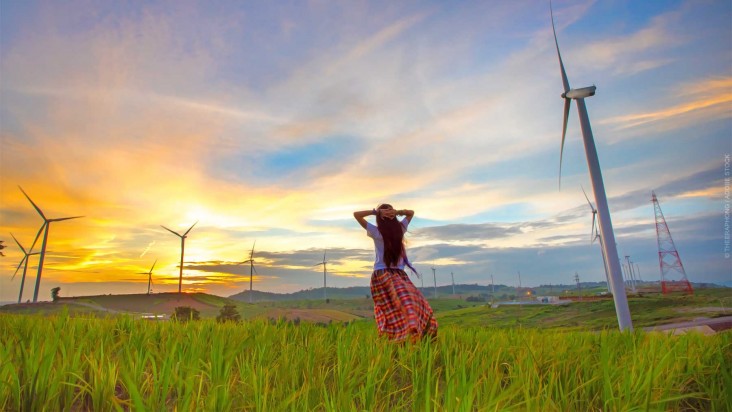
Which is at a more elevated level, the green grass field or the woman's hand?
the woman's hand

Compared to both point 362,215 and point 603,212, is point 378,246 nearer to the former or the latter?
point 362,215

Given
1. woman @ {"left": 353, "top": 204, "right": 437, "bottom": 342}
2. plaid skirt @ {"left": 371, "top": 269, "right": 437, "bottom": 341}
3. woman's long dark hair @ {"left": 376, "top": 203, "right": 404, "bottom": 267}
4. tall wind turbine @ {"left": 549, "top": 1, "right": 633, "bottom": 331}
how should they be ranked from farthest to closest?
tall wind turbine @ {"left": 549, "top": 1, "right": 633, "bottom": 331}
woman's long dark hair @ {"left": 376, "top": 203, "right": 404, "bottom": 267}
woman @ {"left": 353, "top": 204, "right": 437, "bottom": 342}
plaid skirt @ {"left": 371, "top": 269, "right": 437, "bottom": 341}

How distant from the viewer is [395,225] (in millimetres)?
7957

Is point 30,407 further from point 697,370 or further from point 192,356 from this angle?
point 697,370

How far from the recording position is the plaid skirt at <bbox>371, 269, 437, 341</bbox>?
7184 millimetres

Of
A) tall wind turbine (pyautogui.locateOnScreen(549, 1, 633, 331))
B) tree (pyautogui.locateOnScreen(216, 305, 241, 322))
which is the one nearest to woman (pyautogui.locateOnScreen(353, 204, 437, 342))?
tree (pyautogui.locateOnScreen(216, 305, 241, 322))

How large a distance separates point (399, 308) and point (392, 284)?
45cm

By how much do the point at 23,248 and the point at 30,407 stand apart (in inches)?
3349

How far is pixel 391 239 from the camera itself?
7859mm

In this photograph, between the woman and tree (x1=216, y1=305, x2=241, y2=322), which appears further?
tree (x1=216, y1=305, x2=241, y2=322)

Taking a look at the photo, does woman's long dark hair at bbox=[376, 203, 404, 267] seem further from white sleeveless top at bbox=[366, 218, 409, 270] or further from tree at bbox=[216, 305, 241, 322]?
tree at bbox=[216, 305, 241, 322]

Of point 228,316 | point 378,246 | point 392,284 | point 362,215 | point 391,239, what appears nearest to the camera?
point 392,284

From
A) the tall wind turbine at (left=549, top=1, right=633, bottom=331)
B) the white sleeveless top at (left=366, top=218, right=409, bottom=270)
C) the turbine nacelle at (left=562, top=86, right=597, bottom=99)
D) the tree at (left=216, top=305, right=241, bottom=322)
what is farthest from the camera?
the turbine nacelle at (left=562, top=86, right=597, bottom=99)

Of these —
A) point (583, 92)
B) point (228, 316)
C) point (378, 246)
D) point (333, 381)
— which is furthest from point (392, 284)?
point (583, 92)
